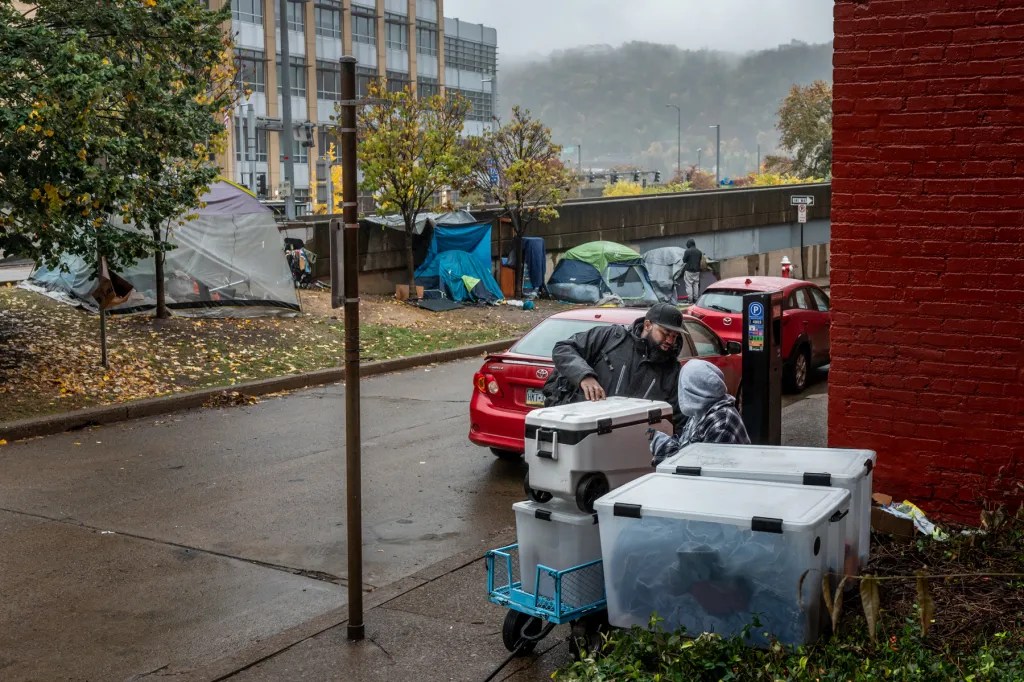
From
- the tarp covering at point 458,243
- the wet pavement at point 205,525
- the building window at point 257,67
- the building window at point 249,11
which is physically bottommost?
the wet pavement at point 205,525

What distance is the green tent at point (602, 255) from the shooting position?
29.4 meters

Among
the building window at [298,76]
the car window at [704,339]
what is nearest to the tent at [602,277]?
the car window at [704,339]

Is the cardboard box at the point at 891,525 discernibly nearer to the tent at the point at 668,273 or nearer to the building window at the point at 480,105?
the tent at the point at 668,273

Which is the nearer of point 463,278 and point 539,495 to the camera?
point 539,495

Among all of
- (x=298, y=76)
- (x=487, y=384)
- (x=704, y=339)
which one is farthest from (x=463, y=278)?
(x=298, y=76)

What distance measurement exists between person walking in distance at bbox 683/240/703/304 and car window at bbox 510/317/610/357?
19.5m

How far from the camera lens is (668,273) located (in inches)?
1206

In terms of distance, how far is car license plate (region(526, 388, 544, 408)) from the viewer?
33.4ft

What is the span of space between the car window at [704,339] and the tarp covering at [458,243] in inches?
558

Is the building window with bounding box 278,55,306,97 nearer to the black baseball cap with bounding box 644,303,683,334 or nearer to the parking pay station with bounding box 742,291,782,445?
the parking pay station with bounding box 742,291,782,445

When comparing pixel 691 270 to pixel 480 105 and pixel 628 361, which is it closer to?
pixel 628 361

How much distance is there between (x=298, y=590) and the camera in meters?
7.30

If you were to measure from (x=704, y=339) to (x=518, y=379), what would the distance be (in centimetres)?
333

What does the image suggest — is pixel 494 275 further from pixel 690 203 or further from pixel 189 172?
pixel 189 172
